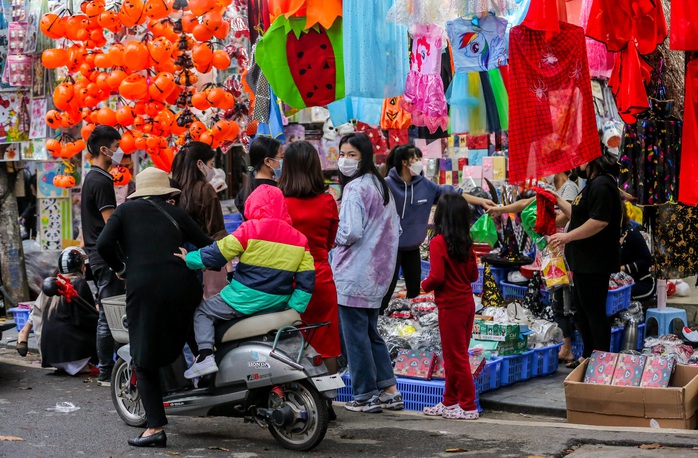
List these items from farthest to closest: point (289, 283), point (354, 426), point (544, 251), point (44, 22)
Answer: point (44, 22), point (544, 251), point (354, 426), point (289, 283)

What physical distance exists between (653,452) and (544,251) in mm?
3457

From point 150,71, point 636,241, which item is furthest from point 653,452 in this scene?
point 150,71

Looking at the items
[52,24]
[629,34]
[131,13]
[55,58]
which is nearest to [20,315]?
[55,58]

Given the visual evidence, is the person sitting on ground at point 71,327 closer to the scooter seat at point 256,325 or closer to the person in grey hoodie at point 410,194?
the person in grey hoodie at point 410,194

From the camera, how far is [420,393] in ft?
24.1

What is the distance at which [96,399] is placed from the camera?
785 centimetres

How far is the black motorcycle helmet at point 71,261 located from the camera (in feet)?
29.3

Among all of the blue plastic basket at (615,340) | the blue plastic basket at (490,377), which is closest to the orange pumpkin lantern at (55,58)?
the blue plastic basket at (490,377)

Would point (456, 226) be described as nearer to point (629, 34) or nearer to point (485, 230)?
point (629, 34)

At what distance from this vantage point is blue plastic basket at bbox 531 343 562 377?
824cm

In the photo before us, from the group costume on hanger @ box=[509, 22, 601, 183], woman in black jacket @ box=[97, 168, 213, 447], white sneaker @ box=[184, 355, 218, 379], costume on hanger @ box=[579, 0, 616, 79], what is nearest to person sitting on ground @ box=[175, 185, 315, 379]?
white sneaker @ box=[184, 355, 218, 379]

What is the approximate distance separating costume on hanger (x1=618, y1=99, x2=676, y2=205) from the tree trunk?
8.58 m

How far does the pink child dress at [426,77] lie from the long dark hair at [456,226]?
194 centimetres

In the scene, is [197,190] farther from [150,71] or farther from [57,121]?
[57,121]
